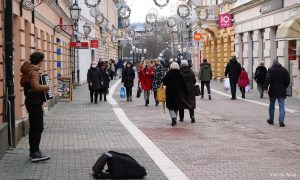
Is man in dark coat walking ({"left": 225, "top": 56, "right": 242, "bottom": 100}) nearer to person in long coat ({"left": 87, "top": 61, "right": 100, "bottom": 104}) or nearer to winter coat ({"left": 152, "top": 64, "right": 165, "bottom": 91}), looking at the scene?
winter coat ({"left": 152, "top": 64, "right": 165, "bottom": 91})

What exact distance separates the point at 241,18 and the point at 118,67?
782 inches

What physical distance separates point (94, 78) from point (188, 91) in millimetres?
8989

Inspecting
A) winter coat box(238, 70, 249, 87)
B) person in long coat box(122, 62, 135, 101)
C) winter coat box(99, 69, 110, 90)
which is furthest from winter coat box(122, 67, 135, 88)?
winter coat box(238, 70, 249, 87)

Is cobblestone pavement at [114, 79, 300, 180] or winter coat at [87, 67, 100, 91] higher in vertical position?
winter coat at [87, 67, 100, 91]

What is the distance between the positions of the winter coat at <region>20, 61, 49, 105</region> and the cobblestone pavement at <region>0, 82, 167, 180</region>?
1.02 m

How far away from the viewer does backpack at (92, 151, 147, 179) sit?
8422 millimetres

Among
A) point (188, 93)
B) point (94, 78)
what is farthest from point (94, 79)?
point (188, 93)

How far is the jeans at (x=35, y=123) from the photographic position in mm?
9750

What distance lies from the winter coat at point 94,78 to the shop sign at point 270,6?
9.02 metres

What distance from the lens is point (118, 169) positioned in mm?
8422

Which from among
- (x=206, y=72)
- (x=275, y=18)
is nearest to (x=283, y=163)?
(x=206, y=72)

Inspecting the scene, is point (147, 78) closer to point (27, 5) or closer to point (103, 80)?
point (103, 80)

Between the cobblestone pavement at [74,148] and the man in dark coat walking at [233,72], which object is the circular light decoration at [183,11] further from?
the cobblestone pavement at [74,148]

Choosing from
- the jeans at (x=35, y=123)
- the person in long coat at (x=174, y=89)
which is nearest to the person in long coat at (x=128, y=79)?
the person in long coat at (x=174, y=89)
